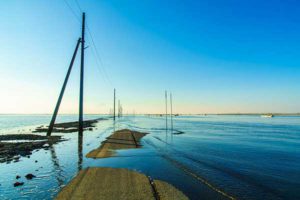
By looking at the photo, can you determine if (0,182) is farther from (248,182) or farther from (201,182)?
(248,182)

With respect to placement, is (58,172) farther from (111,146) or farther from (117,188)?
(111,146)

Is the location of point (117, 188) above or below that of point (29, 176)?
above

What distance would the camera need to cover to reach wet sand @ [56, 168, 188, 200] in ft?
24.4

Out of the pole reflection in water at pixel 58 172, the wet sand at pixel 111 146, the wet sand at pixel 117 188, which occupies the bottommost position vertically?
the pole reflection in water at pixel 58 172

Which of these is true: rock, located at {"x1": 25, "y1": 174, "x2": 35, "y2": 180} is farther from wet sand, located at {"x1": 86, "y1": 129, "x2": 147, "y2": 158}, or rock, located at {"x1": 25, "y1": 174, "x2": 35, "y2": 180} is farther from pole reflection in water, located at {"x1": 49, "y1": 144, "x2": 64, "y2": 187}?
wet sand, located at {"x1": 86, "y1": 129, "x2": 147, "y2": 158}

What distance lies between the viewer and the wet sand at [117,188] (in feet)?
24.4

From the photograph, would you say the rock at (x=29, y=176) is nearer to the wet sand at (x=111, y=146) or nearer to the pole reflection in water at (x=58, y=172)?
the pole reflection in water at (x=58, y=172)

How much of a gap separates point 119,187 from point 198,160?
7703 millimetres

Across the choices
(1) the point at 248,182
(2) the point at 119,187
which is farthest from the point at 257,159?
(2) the point at 119,187

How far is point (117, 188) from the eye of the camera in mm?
8234

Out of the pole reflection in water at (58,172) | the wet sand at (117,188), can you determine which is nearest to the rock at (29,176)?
the pole reflection in water at (58,172)

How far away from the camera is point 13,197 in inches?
317

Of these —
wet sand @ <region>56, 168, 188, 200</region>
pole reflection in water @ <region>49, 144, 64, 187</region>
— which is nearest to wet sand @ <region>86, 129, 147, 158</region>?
pole reflection in water @ <region>49, 144, 64, 187</region>

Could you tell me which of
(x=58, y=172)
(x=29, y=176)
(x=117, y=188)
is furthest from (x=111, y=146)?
(x=117, y=188)
